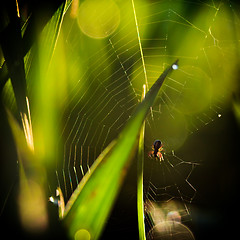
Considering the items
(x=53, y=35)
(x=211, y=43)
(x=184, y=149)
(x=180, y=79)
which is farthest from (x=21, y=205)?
(x=184, y=149)

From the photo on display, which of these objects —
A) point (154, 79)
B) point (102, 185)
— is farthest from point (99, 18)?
point (102, 185)

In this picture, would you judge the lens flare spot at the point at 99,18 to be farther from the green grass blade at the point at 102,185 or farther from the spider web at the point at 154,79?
the green grass blade at the point at 102,185

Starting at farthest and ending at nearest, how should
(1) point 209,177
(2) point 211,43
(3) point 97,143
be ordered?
(1) point 209,177 < (3) point 97,143 < (2) point 211,43

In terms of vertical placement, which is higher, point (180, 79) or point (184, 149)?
point (180, 79)

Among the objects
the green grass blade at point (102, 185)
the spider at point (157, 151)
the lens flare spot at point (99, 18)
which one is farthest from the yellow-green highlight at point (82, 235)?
the spider at point (157, 151)

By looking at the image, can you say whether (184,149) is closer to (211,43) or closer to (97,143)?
(97,143)
